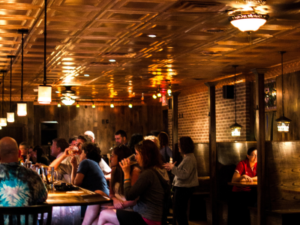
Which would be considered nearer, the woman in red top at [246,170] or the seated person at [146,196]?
the seated person at [146,196]

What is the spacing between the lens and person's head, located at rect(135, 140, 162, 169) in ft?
14.3

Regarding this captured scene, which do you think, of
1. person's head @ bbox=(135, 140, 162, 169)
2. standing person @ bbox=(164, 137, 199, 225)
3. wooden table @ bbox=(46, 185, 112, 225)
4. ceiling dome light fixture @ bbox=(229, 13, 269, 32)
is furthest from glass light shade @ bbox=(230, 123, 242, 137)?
wooden table @ bbox=(46, 185, 112, 225)

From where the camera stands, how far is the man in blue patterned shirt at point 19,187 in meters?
3.34

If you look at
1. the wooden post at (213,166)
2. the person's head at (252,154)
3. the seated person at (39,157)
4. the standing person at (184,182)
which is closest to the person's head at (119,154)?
the standing person at (184,182)

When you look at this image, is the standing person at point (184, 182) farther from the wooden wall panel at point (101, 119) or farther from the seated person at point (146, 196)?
the wooden wall panel at point (101, 119)

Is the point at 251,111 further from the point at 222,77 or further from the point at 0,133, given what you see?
the point at 0,133

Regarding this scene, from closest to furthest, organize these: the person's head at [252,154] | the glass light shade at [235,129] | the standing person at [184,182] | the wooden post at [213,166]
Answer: the standing person at [184,182], the person's head at [252,154], the wooden post at [213,166], the glass light shade at [235,129]

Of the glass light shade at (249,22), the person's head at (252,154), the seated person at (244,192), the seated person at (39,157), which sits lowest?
the seated person at (244,192)

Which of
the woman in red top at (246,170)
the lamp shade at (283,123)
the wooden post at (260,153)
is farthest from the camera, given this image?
the lamp shade at (283,123)

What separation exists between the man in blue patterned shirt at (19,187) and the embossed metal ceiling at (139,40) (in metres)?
2.28

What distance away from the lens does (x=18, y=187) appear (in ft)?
11.0

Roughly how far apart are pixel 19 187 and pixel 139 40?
13.4 feet

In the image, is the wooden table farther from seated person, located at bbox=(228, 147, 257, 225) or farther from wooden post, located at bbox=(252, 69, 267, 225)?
seated person, located at bbox=(228, 147, 257, 225)

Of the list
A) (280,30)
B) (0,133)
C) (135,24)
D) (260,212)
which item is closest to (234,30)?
(280,30)
